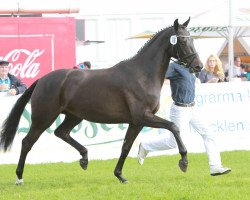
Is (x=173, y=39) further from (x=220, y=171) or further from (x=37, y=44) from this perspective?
(x=37, y=44)

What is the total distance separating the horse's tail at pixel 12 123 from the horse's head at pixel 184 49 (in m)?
2.13

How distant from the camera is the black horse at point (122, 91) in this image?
10133mm

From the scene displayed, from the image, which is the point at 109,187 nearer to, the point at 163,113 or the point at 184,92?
the point at 184,92

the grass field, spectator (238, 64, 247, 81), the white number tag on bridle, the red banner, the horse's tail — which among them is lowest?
the grass field

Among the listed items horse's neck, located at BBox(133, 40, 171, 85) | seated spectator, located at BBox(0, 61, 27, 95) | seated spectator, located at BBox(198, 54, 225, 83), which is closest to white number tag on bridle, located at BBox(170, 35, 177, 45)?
horse's neck, located at BBox(133, 40, 171, 85)

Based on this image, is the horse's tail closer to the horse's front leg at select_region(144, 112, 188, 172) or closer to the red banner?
the horse's front leg at select_region(144, 112, 188, 172)

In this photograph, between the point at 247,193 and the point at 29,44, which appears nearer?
the point at 247,193

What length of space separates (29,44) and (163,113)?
6036 millimetres

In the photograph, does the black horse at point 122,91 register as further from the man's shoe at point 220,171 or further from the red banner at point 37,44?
the red banner at point 37,44

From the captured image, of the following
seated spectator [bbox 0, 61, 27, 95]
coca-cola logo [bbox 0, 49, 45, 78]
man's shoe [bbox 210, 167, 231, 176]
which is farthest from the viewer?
coca-cola logo [bbox 0, 49, 45, 78]

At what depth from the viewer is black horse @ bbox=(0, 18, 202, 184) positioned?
10.1 m

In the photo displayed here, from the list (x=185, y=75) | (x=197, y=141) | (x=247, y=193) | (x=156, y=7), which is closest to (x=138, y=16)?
(x=156, y=7)

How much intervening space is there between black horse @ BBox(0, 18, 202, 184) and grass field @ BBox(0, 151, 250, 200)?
39cm

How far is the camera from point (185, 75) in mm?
10680
